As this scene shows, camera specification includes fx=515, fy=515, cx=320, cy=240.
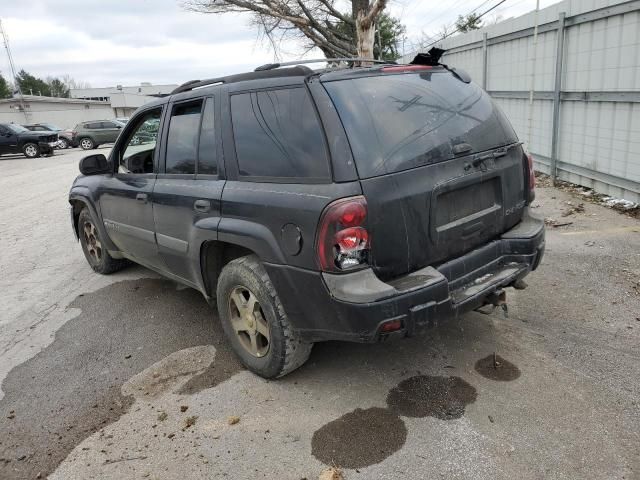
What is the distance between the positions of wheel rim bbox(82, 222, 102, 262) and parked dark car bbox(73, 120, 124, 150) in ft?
79.9

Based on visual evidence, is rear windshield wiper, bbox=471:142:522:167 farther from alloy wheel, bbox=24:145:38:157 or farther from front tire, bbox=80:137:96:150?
front tire, bbox=80:137:96:150

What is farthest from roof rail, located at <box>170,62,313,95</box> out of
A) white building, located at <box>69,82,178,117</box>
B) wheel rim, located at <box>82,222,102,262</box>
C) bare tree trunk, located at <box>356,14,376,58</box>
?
white building, located at <box>69,82,178,117</box>

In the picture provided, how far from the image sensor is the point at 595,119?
6.97 m

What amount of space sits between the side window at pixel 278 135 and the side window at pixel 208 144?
0.24 m

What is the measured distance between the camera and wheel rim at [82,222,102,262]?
5691 mm

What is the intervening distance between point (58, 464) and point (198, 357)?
3.87 feet

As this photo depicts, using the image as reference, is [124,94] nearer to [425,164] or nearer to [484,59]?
[484,59]

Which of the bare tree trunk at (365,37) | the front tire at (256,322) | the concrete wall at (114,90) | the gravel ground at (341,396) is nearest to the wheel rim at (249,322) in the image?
the front tire at (256,322)

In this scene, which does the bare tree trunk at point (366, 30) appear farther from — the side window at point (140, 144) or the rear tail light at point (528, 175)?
the rear tail light at point (528, 175)

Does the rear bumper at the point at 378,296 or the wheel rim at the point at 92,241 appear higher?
the rear bumper at the point at 378,296

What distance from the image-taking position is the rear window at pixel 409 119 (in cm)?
274

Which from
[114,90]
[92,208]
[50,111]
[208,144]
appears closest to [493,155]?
[208,144]

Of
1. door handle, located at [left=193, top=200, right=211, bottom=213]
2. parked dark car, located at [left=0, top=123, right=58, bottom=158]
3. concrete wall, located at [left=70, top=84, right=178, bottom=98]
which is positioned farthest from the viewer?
concrete wall, located at [left=70, top=84, right=178, bottom=98]

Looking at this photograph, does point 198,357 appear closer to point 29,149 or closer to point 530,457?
point 530,457
